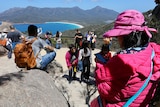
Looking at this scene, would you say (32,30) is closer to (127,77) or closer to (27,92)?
(27,92)

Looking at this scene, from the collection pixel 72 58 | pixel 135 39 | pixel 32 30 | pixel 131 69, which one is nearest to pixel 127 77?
pixel 131 69

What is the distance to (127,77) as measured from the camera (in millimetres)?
2658

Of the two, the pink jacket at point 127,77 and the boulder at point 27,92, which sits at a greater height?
the pink jacket at point 127,77

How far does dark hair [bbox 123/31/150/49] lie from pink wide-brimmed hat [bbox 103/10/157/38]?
36 millimetres

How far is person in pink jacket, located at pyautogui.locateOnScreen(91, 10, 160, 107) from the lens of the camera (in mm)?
2658

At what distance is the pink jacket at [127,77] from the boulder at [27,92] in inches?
85.0

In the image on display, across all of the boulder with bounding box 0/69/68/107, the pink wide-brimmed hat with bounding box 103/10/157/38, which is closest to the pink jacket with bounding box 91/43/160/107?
the pink wide-brimmed hat with bounding box 103/10/157/38

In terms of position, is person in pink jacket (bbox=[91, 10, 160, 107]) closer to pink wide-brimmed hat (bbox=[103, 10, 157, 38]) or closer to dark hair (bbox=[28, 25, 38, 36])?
pink wide-brimmed hat (bbox=[103, 10, 157, 38])

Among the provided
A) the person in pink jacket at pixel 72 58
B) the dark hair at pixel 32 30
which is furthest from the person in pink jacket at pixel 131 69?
the person in pink jacket at pixel 72 58

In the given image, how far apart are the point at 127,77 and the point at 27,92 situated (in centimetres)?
261

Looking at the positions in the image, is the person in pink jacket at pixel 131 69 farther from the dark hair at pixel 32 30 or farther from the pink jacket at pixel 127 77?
the dark hair at pixel 32 30

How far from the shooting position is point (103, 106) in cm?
289

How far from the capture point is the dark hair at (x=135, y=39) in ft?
9.01

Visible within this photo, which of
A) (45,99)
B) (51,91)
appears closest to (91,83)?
(51,91)
